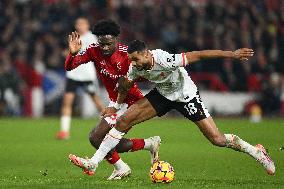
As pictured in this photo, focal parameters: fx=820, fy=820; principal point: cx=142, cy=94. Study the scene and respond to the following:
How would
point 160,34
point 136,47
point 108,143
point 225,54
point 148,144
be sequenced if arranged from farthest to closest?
point 160,34, point 148,144, point 108,143, point 136,47, point 225,54

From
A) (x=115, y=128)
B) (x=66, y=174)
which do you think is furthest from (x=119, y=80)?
(x=66, y=174)

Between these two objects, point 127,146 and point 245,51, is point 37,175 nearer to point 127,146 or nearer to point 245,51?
point 127,146

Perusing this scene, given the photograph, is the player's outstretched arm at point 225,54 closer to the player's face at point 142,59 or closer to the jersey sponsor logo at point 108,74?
the player's face at point 142,59

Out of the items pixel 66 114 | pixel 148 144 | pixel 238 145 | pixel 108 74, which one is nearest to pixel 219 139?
pixel 238 145

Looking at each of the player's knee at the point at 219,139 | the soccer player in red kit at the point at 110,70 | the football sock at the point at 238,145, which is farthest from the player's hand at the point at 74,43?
the football sock at the point at 238,145

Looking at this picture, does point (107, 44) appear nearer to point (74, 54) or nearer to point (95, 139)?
point (74, 54)

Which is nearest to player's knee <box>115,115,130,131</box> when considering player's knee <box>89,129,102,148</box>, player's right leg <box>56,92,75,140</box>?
player's knee <box>89,129,102,148</box>

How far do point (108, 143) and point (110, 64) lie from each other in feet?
3.77

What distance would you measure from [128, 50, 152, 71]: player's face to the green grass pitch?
57.2 inches

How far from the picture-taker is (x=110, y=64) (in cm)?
1091

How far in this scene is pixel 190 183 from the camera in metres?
10.2

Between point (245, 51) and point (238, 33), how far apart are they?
17984 millimetres

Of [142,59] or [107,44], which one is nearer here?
[142,59]

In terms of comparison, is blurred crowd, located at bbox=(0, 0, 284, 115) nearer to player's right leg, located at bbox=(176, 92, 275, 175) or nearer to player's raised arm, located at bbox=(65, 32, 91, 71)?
player's raised arm, located at bbox=(65, 32, 91, 71)
